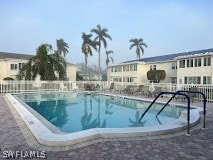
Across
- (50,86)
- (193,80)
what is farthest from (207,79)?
(50,86)

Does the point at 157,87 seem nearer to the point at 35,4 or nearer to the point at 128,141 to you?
the point at 35,4

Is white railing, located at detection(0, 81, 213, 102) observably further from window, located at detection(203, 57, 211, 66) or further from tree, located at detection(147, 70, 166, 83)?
window, located at detection(203, 57, 211, 66)

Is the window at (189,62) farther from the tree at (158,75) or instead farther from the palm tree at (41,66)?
the palm tree at (41,66)

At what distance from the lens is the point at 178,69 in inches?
1164

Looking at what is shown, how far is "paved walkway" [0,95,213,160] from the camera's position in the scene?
4660 millimetres

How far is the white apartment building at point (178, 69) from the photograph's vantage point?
25725 millimetres

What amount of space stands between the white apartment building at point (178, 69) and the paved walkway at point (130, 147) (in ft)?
69.0

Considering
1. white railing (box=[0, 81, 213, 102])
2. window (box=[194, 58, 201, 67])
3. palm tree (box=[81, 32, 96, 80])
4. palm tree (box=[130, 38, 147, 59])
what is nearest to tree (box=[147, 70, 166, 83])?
window (box=[194, 58, 201, 67])

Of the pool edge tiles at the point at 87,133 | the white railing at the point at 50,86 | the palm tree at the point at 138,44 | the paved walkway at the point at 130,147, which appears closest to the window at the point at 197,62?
the white railing at the point at 50,86

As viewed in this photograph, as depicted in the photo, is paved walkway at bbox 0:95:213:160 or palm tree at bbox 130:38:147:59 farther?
palm tree at bbox 130:38:147:59

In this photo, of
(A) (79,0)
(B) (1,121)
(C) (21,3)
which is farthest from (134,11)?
(B) (1,121)

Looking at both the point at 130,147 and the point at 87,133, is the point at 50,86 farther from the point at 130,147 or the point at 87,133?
the point at 130,147

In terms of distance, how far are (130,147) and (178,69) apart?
2605cm

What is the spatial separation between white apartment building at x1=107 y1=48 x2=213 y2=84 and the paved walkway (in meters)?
21.0
